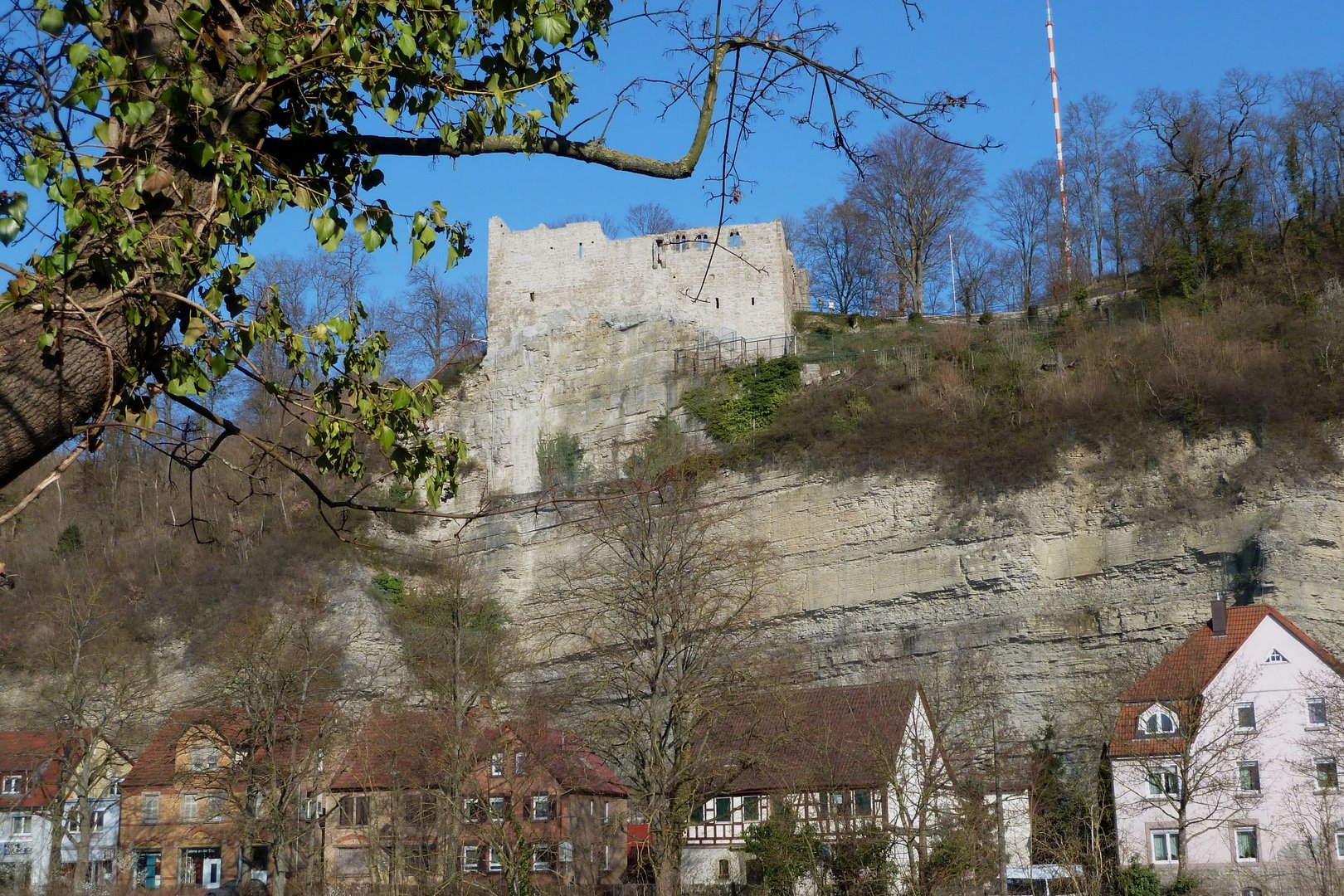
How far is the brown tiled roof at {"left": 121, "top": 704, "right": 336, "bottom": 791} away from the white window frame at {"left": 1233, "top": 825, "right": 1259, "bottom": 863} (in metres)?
19.9

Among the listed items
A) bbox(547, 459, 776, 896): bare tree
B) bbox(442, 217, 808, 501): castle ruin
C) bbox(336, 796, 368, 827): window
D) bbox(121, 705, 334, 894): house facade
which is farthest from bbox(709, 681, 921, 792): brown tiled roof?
bbox(442, 217, 808, 501): castle ruin

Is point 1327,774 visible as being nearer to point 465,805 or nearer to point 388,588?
point 465,805

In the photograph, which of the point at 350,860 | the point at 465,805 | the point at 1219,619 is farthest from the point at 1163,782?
the point at 350,860

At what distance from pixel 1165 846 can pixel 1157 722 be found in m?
2.63

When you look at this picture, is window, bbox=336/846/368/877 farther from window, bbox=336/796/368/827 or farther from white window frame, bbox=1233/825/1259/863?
white window frame, bbox=1233/825/1259/863

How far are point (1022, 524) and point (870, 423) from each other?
6.06 meters

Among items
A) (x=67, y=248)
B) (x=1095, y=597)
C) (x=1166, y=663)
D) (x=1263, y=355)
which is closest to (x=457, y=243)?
(x=67, y=248)

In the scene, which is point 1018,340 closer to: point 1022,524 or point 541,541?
point 1022,524

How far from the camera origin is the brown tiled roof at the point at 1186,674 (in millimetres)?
28953

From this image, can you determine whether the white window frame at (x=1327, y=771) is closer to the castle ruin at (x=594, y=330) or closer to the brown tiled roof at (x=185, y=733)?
the brown tiled roof at (x=185, y=733)

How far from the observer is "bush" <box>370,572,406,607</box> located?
42.7 m

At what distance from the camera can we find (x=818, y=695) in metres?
33.4

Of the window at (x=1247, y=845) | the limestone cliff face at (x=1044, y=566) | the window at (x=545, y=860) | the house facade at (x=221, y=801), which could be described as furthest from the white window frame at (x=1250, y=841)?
the house facade at (x=221, y=801)

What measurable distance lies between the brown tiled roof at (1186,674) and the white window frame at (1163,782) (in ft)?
1.19
